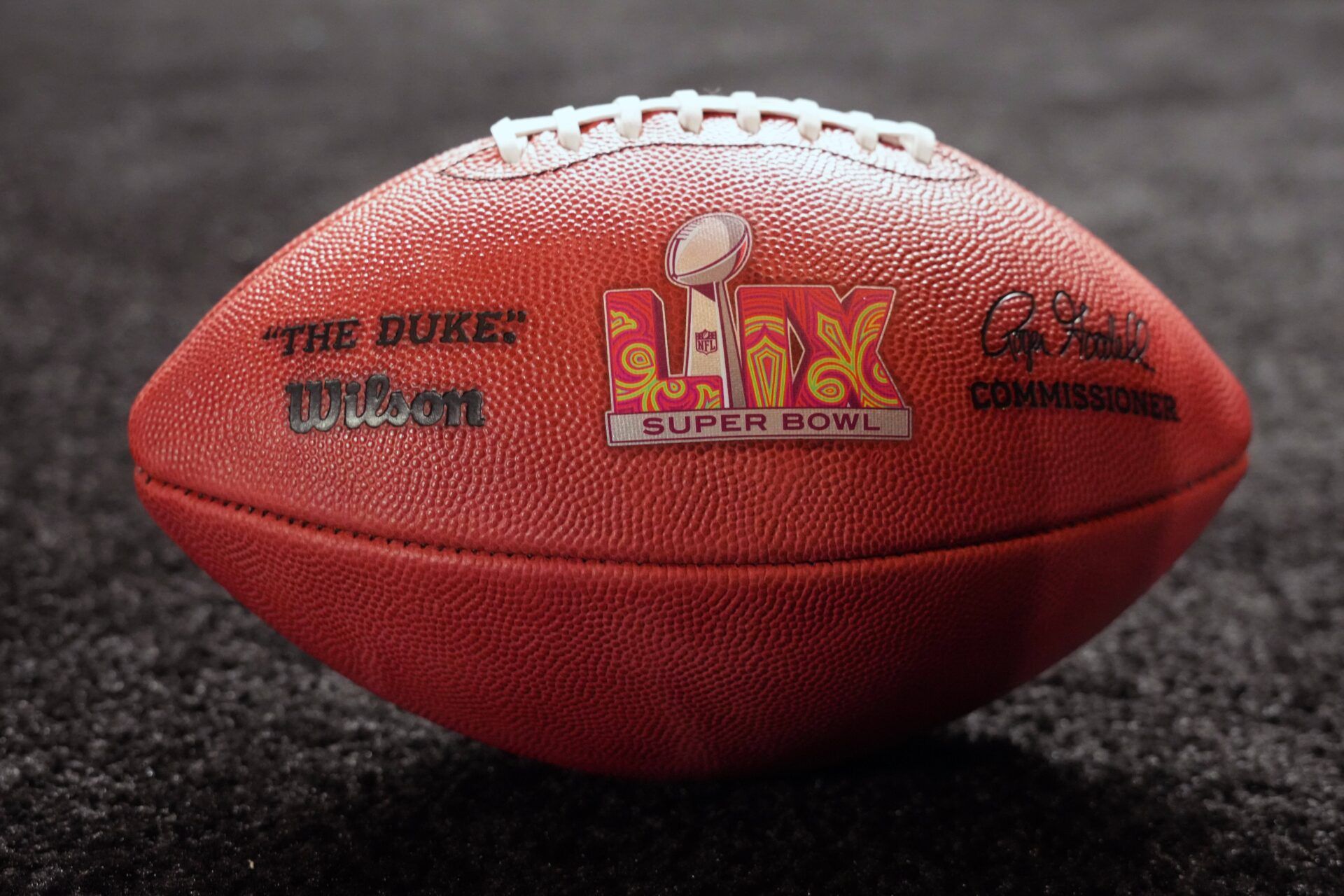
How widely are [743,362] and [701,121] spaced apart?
9.1 inches

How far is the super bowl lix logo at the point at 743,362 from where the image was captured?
0.85m

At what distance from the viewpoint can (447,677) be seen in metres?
0.92

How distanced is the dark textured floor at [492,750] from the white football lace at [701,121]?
480mm

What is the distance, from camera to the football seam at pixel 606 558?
0.86m

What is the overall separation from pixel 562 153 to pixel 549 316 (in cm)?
16

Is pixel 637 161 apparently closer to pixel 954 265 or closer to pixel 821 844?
pixel 954 265

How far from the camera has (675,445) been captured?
85cm

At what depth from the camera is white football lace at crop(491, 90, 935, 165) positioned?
0.98 m

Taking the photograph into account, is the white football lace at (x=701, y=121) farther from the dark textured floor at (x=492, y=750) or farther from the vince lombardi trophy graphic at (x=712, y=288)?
the dark textured floor at (x=492, y=750)

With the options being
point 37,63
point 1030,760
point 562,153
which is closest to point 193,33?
point 37,63

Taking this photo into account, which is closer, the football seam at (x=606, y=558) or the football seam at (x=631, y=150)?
the football seam at (x=606, y=558)

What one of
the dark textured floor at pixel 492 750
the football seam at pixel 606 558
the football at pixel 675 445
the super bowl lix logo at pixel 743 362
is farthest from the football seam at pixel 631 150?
the dark textured floor at pixel 492 750

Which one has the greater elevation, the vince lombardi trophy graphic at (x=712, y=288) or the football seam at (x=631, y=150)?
the football seam at (x=631, y=150)
